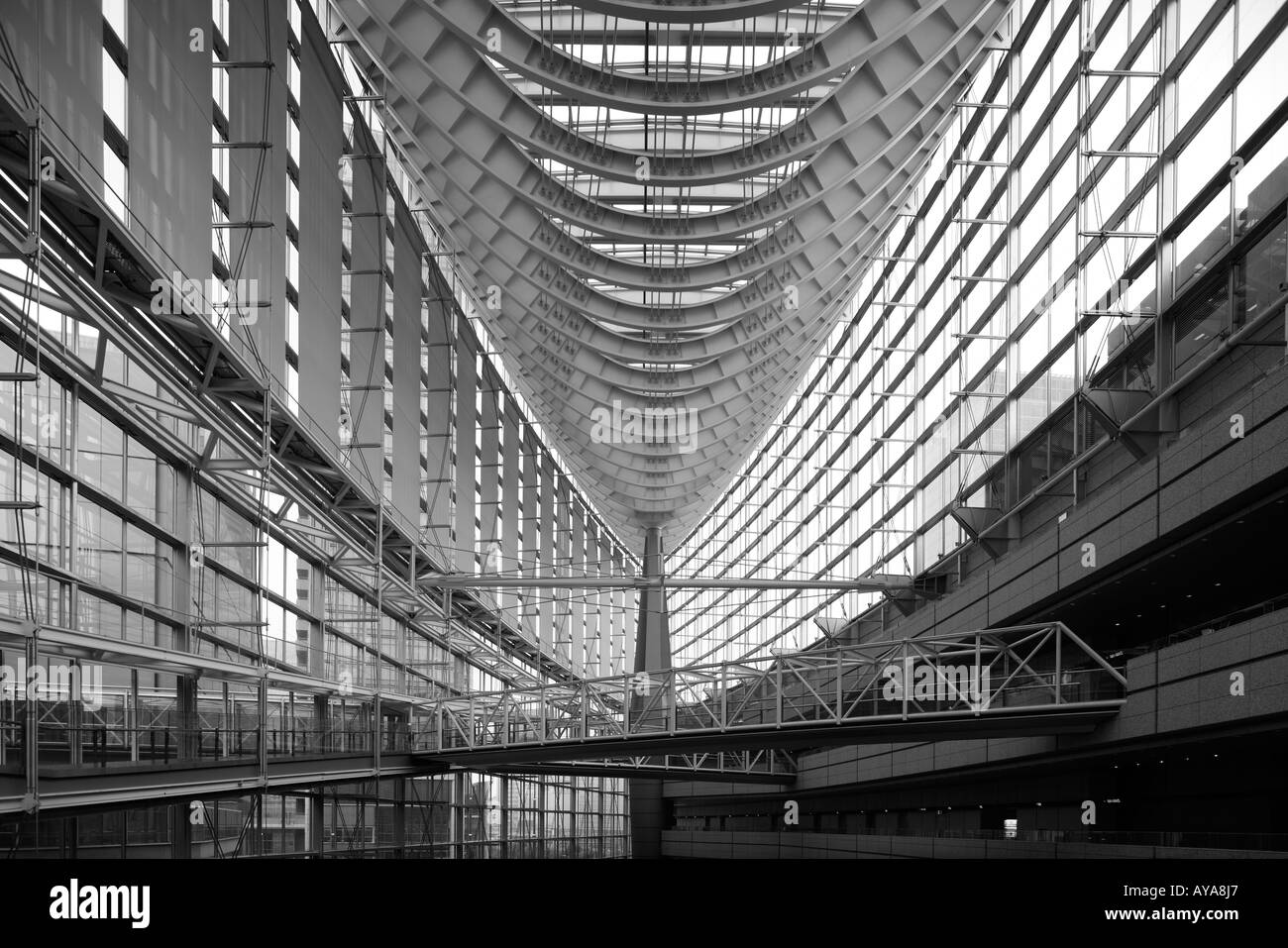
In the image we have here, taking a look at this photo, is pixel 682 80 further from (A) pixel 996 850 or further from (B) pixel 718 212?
(A) pixel 996 850

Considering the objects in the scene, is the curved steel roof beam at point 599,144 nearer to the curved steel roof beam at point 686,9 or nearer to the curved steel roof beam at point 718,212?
the curved steel roof beam at point 718,212

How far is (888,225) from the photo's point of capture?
4488 centimetres

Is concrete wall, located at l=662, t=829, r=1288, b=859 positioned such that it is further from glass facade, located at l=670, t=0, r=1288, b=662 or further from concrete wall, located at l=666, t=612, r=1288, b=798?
glass facade, located at l=670, t=0, r=1288, b=662

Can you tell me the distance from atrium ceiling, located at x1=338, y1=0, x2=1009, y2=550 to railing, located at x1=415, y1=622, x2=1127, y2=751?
10.3 m

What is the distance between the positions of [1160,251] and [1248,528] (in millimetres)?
6369

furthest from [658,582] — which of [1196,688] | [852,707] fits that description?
[1196,688]

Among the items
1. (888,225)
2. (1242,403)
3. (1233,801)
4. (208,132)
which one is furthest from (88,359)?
(888,225)

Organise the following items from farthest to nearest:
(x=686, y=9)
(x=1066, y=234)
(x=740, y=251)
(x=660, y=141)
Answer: (x=660, y=141)
(x=740, y=251)
(x=1066, y=234)
(x=686, y=9)

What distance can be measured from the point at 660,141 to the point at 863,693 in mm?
17818

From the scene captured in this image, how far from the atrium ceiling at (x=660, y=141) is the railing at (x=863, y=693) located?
1033cm

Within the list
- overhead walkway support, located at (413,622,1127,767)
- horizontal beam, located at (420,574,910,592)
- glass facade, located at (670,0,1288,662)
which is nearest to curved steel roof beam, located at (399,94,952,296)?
glass facade, located at (670,0,1288,662)

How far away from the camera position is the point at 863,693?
92.6ft

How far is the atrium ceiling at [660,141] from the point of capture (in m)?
25.5

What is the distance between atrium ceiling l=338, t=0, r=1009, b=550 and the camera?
2553 centimetres
